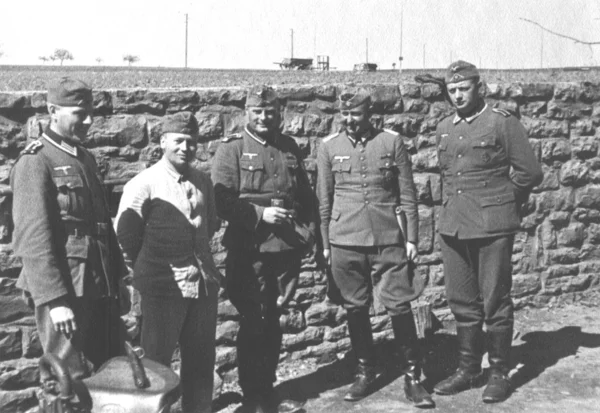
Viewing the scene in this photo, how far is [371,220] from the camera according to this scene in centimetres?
602

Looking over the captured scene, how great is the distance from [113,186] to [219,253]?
1.00 m

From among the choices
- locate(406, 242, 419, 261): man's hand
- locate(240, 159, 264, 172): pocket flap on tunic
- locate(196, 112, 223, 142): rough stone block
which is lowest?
locate(406, 242, 419, 261): man's hand

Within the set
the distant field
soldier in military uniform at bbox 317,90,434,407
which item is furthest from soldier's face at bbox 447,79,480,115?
the distant field

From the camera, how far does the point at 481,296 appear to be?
6270mm

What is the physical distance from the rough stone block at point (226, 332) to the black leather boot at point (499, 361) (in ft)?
6.19

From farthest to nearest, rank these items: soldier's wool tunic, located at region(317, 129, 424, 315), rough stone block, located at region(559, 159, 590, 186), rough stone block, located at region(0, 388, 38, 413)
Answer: rough stone block, located at region(559, 159, 590, 186) < soldier's wool tunic, located at region(317, 129, 424, 315) < rough stone block, located at region(0, 388, 38, 413)

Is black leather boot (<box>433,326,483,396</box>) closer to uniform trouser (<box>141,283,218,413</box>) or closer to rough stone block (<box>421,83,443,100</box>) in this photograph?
uniform trouser (<box>141,283,218,413</box>)

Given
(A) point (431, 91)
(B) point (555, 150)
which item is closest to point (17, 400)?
(A) point (431, 91)

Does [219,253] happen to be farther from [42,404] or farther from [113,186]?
[42,404]

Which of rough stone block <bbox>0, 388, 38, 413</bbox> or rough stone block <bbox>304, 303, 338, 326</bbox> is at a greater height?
rough stone block <bbox>304, 303, 338, 326</bbox>

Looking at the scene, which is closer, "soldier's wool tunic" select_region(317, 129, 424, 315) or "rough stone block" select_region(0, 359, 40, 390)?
"rough stone block" select_region(0, 359, 40, 390)

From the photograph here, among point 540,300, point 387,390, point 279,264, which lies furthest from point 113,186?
point 540,300

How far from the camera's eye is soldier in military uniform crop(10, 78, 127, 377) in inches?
168

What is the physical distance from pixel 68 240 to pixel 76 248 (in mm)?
57
